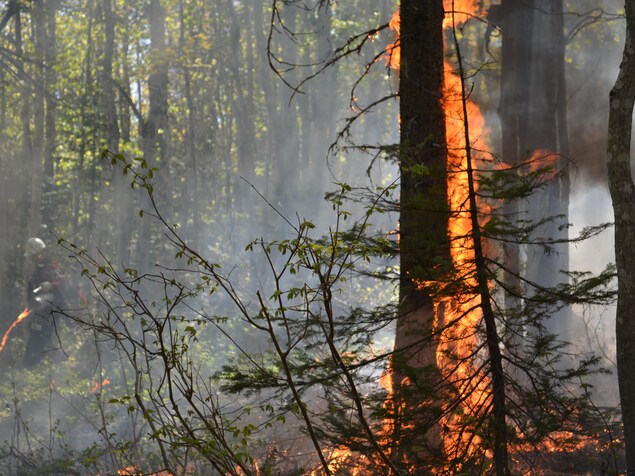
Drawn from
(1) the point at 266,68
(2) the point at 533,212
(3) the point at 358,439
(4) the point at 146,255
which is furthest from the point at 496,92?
(3) the point at 358,439

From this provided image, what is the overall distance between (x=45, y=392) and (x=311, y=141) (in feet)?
65.7

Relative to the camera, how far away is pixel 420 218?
6.93 m

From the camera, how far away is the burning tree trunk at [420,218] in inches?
234

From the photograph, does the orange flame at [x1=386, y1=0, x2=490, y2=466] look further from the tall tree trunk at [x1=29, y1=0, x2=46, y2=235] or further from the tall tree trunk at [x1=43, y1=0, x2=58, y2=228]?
the tall tree trunk at [x1=43, y1=0, x2=58, y2=228]

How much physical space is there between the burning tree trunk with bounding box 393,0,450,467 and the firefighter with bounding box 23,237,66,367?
1082 cm

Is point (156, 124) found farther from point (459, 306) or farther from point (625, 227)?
point (625, 227)

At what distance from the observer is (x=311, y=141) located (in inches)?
1366

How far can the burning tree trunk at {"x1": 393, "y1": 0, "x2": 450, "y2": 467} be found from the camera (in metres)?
5.94

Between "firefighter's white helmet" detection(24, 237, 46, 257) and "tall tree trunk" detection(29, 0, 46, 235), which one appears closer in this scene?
"firefighter's white helmet" detection(24, 237, 46, 257)

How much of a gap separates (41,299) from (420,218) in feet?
38.1

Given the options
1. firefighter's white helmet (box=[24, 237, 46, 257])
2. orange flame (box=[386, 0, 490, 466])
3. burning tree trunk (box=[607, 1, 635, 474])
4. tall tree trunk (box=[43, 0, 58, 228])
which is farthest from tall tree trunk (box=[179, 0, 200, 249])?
burning tree trunk (box=[607, 1, 635, 474])

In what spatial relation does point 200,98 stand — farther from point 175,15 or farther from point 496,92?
point 496,92

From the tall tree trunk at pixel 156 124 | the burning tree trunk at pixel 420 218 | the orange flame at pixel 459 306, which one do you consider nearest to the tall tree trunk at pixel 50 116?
the tall tree trunk at pixel 156 124

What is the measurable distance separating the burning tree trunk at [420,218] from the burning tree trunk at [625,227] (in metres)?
1.24
